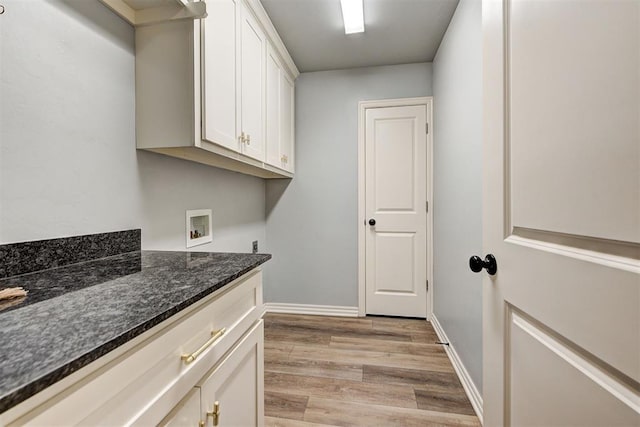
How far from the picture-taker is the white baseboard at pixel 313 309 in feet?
9.05

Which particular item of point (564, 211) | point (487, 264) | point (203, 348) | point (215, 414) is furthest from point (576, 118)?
point (215, 414)

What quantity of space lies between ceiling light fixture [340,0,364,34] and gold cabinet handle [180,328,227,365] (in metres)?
1.92

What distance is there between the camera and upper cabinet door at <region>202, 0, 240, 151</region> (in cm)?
127

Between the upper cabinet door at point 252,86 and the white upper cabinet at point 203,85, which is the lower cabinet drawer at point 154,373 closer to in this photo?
the white upper cabinet at point 203,85

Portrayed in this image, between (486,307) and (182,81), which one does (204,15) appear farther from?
(486,307)

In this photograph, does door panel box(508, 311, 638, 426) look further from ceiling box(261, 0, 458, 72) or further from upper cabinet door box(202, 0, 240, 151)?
ceiling box(261, 0, 458, 72)

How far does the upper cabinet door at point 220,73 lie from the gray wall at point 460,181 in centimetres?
123

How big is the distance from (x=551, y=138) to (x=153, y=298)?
0.89 m

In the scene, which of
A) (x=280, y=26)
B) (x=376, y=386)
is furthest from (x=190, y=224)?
(x=280, y=26)

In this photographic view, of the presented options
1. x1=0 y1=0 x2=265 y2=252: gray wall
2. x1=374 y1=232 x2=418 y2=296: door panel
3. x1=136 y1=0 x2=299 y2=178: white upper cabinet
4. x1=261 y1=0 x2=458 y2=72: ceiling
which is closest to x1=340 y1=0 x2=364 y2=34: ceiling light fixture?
x1=261 y1=0 x2=458 y2=72: ceiling

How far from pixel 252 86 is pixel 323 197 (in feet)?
4.14

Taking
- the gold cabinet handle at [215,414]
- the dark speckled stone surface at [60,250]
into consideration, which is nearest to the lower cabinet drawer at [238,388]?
the gold cabinet handle at [215,414]

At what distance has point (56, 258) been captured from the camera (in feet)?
3.14

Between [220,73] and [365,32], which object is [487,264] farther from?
[365,32]
